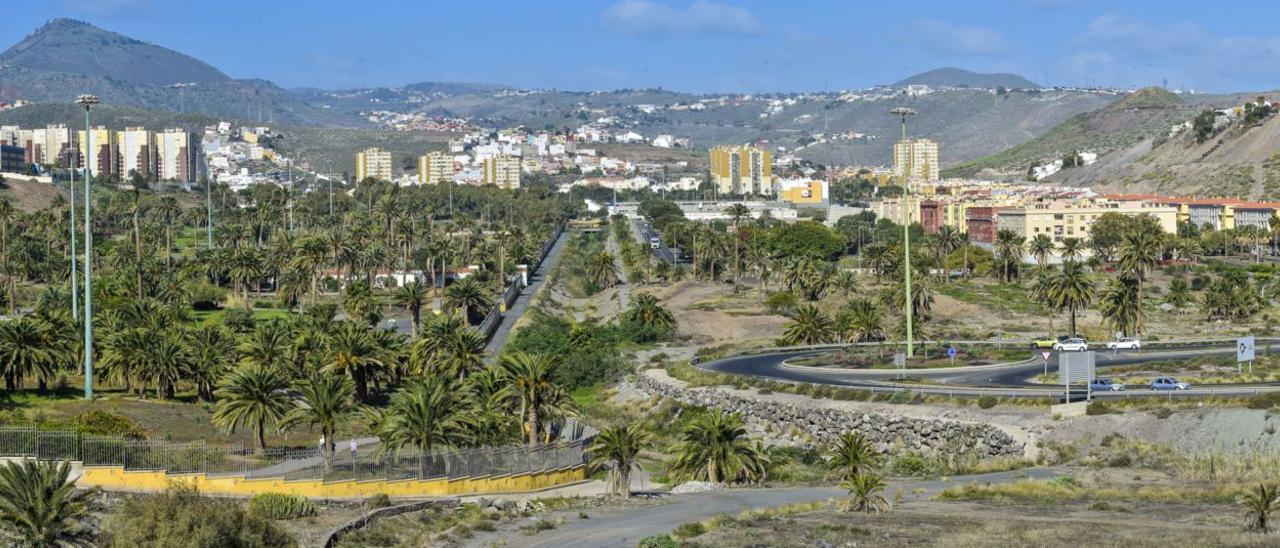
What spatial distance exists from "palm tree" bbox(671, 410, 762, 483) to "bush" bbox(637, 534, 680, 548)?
13554 mm

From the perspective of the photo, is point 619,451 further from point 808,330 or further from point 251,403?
point 808,330

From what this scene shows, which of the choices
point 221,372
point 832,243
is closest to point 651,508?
point 221,372

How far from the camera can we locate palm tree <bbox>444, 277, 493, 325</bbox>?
109938 mm

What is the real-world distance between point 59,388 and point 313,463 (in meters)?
25.1

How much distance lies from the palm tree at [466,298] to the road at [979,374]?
88.1 feet

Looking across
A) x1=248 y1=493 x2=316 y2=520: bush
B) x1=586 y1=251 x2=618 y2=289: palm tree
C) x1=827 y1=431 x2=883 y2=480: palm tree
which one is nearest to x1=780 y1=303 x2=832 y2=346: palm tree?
x1=827 y1=431 x2=883 y2=480: palm tree

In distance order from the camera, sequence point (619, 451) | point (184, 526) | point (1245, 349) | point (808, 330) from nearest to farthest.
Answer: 1. point (184, 526)
2. point (619, 451)
3. point (1245, 349)
4. point (808, 330)

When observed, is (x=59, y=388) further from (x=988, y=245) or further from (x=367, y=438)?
(x=988, y=245)

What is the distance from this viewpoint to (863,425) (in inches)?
2505

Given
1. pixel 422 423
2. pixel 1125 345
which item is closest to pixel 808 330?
pixel 1125 345

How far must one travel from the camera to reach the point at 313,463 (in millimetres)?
48281

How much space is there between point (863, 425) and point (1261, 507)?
25.2 m

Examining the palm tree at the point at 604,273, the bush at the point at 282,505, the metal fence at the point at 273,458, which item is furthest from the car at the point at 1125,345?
the palm tree at the point at 604,273

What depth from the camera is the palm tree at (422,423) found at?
166ft
